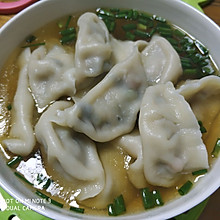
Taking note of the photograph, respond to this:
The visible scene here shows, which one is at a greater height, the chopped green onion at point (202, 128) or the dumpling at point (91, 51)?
the dumpling at point (91, 51)

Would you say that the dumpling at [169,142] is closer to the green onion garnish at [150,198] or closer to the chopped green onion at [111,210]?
the green onion garnish at [150,198]

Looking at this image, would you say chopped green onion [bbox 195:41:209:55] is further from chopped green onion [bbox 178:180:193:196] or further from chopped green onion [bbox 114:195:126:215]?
chopped green onion [bbox 114:195:126:215]

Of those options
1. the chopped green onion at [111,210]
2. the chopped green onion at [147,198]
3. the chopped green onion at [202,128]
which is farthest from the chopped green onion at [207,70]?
the chopped green onion at [111,210]

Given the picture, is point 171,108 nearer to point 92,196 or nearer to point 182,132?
point 182,132

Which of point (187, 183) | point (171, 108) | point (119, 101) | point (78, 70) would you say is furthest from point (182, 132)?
point (78, 70)

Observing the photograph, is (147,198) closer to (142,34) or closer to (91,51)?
(91,51)

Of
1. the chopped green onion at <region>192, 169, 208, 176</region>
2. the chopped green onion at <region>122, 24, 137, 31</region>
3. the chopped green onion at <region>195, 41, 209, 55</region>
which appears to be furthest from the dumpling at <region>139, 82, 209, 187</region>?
the chopped green onion at <region>122, 24, 137, 31</region>
